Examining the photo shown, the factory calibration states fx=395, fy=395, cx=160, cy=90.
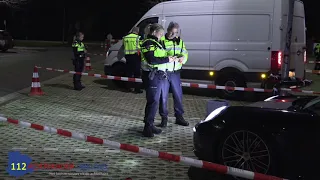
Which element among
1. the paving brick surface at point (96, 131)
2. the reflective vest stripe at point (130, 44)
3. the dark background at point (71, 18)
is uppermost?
the dark background at point (71, 18)

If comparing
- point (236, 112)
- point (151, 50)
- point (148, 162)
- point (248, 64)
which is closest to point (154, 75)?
point (151, 50)

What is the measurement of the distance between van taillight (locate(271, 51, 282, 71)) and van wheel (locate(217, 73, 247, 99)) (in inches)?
35.2

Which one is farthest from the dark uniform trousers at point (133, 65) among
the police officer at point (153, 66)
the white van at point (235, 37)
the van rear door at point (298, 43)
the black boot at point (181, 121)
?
the police officer at point (153, 66)

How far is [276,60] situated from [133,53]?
3.79 metres

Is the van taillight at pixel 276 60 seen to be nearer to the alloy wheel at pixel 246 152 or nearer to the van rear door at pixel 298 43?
the van rear door at pixel 298 43

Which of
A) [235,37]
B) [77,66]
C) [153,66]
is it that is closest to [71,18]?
[77,66]

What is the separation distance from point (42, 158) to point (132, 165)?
50.1 inches

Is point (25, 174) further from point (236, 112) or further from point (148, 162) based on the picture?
point (236, 112)

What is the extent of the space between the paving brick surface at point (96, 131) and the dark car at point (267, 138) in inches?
24.6

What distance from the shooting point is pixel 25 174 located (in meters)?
4.79

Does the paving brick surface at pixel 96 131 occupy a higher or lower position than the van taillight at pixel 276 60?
lower

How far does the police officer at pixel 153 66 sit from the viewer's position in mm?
6352

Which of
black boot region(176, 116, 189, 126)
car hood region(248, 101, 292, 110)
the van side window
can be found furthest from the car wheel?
the van side window

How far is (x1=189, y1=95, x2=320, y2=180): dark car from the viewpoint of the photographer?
4.12m
